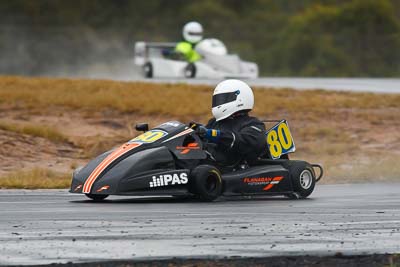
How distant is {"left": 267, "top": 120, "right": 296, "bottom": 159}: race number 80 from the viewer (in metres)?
14.4

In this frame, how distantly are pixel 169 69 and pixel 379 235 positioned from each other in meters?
27.3

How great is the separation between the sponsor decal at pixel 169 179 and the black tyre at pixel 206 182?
82mm

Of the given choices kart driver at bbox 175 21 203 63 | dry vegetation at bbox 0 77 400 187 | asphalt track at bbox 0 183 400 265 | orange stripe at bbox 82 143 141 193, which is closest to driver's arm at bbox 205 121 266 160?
asphalt track at bbox 0 183 400 265

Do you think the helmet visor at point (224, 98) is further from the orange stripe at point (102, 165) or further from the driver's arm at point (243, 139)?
the orange stripe at point (102, 165)

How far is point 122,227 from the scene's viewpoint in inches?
406

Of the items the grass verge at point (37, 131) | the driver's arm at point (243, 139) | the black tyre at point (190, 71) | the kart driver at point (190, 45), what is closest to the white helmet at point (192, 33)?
the kart driver at point (190, 45)

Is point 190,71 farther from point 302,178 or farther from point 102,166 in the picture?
point 102,166

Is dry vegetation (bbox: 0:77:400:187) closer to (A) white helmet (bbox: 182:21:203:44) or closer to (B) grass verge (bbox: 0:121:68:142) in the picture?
(B) grass verge (bbox: 0:121:68:142)

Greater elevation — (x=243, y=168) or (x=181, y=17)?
(x=181, y=17)

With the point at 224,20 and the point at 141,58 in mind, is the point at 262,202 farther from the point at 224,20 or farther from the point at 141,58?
the point at 224,20

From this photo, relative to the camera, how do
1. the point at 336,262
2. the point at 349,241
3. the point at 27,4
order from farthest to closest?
the point at 27,4 → the point at 349,241 → the point at 336,262

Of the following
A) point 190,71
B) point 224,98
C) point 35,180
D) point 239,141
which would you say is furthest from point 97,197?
point 190,71

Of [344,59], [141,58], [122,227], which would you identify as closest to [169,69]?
[141,58]

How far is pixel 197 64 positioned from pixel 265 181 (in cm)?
2288
